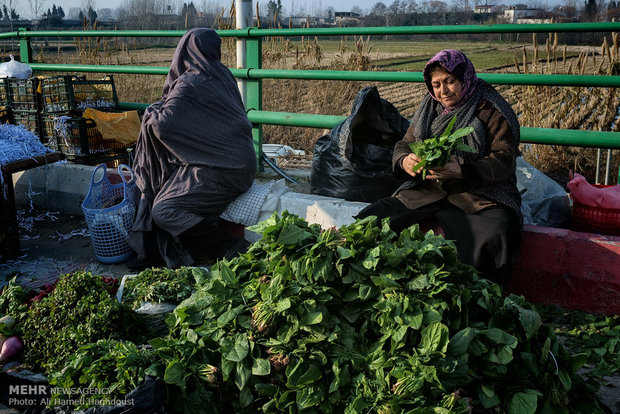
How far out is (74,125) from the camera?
17.0 ft

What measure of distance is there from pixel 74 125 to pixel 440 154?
11.7 feet

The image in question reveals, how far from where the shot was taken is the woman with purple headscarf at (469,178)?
3.13 meters

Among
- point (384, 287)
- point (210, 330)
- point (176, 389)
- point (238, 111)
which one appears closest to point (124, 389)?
point (176, 389)

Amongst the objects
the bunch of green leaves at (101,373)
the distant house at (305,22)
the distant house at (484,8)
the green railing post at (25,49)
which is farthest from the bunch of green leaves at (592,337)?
the distant house at (484,8)

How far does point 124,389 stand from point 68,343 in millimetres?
528

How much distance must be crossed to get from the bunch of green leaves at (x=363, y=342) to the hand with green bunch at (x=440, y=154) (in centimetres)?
82

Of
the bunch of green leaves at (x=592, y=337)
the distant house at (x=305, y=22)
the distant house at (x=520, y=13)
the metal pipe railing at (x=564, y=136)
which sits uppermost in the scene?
A: the distant house at (x=520, y=13)

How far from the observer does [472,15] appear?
3997 centimetres

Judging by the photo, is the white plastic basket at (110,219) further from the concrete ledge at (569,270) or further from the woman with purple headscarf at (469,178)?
the concrete ledge at (569,270)

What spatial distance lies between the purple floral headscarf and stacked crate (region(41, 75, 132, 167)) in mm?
3284

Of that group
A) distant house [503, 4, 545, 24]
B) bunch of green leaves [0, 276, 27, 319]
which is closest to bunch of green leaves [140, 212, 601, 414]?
bunch of green leaves [0, 276, 27, 319]

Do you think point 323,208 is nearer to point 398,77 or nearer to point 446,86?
point 398,77

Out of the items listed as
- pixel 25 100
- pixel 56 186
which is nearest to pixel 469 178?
pixel 56 186

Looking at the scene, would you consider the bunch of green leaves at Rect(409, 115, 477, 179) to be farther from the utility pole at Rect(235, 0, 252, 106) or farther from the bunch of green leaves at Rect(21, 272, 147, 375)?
the utility pole at Rect(235, 0, 252, 106)
